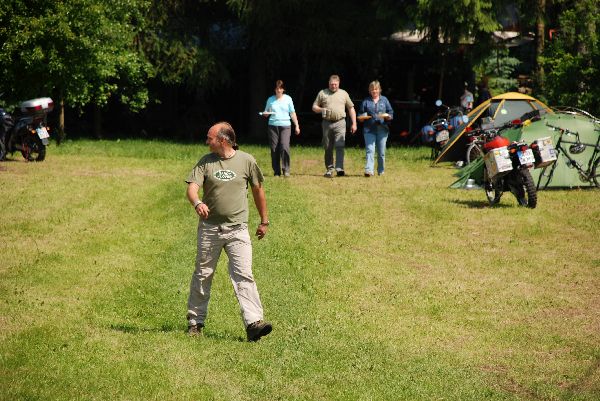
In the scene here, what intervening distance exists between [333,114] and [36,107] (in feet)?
20.5

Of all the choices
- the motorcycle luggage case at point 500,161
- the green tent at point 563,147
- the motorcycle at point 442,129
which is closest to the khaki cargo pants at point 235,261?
the motorcycle luggage case at point 500,161

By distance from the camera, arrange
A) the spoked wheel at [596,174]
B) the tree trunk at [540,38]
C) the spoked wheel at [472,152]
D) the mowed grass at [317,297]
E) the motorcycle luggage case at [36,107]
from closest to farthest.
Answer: the mowed grass at [317,297], the spoked wheel at [596,174], the spoked wheel at [472,152], the motorcycle luggage case at [36,107], the tree trunk at [540,38]

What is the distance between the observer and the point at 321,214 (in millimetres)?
17094

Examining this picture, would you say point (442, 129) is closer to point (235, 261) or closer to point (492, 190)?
point (492, 190)

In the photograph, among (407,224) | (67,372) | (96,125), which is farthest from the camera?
(96,125)

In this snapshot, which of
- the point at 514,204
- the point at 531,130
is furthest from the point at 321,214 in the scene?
the point at 531,130

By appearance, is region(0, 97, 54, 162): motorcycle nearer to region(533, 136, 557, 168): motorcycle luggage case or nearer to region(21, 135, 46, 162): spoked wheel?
region(21, 135, 46, 162): spoked wheel

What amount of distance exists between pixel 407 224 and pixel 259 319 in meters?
7.15

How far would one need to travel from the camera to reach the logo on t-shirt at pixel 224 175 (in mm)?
9445

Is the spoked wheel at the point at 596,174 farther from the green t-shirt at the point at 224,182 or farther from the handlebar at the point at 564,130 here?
the green t-shirt at the point at 224,182

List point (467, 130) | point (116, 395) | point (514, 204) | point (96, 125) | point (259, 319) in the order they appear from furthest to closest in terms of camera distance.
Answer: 1. point (96, 125)
2. point (467, 130)
3. point (514, 204)
4. point (259, 319)
5. point (116, 395)

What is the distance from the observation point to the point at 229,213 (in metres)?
9.52

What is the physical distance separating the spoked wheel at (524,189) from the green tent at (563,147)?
2.21m

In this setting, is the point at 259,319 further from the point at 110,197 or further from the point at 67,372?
the point at 110,197
